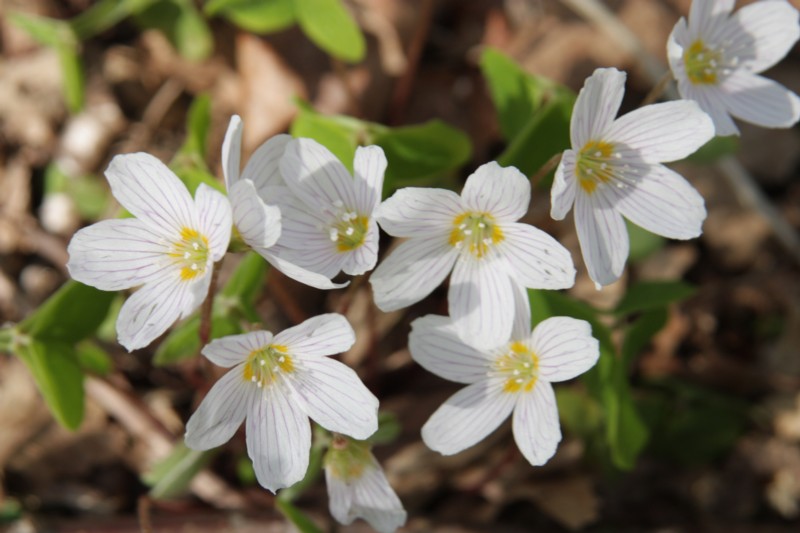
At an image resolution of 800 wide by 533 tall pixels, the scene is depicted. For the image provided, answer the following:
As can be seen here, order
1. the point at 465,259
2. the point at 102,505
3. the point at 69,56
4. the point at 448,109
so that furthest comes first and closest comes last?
the point at 448,109 → the point at 69,56 → the point at 102,505 → the point at 465,259

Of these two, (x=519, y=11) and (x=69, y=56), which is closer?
(x=69, y=56)

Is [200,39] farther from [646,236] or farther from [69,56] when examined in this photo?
[646,236]

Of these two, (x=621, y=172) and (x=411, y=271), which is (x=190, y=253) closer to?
(x=411, y=271)

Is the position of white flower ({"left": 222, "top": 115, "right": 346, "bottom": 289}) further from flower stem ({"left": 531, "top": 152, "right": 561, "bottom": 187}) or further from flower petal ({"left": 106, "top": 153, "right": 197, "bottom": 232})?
flower stem ({"left": 531, "top": 152, "right": 561, "bottom": 187})

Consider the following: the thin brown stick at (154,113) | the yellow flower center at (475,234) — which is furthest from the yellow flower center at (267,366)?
the thin brown stick at (154,113)

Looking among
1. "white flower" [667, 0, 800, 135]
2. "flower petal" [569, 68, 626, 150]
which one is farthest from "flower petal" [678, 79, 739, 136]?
"flower petal" [569, 68, 626, 150]

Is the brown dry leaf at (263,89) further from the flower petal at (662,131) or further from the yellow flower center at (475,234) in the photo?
the flower petal at (662,131)

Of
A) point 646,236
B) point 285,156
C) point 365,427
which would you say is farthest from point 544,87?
point 365,427
